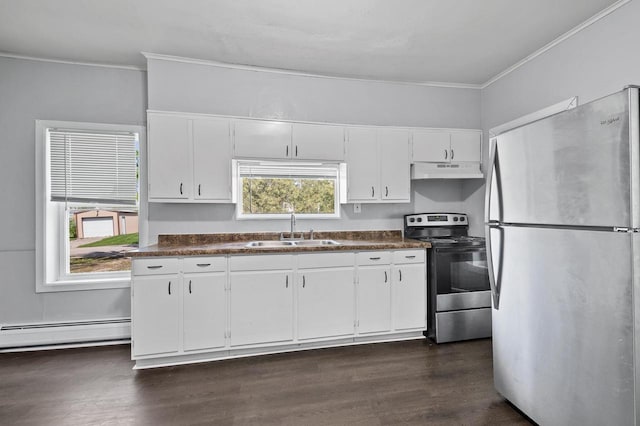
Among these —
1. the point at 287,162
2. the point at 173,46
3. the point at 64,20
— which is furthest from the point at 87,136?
the point at 287,162

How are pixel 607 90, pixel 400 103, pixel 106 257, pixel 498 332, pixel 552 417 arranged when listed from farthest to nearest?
pixel 400 103 < pixel 106 257 < pixel 607 90 < pixel 498 332 < pixel 552 417

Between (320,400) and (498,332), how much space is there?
1248 mm

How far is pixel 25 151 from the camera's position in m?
3.01

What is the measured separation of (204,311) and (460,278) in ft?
7.79

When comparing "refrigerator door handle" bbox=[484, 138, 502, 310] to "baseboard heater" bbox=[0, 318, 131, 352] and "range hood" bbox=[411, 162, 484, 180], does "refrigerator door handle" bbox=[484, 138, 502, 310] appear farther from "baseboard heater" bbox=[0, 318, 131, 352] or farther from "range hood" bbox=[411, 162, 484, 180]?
"baseboard heater" bbox=[0, 318, 131, 352]

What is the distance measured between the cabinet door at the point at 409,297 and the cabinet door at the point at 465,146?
138 cm

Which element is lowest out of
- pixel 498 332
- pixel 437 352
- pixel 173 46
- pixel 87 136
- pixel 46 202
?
pixel 437 352

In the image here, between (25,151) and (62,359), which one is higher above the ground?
(25,151)

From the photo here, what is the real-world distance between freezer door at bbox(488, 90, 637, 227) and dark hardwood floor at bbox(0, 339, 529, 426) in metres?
1.27

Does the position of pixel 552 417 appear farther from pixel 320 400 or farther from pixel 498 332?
pixel 320 400

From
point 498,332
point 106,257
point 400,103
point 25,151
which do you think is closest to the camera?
point 498,332

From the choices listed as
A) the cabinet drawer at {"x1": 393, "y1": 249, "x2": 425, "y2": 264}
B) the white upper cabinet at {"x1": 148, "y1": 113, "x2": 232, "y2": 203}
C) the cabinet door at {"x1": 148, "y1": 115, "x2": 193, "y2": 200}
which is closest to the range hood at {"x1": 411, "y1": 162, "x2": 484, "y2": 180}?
the cabinet drawer at {"x1": 393, "y1": 249, "x2": 425, "y2": 264}

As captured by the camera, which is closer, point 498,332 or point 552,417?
point 552,417

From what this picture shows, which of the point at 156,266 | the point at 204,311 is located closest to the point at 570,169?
the point at 204,311
